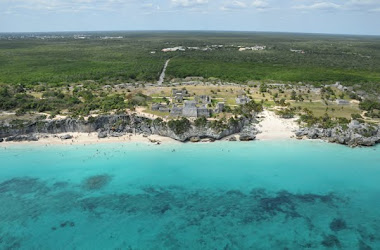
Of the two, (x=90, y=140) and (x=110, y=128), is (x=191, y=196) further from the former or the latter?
(x=110, y=128)

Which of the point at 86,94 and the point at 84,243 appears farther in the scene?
the point at 86,94

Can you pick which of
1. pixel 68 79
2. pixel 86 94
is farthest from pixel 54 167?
pixel 68 79

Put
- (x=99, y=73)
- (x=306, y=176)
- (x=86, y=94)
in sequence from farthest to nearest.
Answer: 1. (x=99, y=73)
2. (x=86, y=94)
3. (x=306, y=176)

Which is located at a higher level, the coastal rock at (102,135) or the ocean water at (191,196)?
the coastal rock at (102,135)

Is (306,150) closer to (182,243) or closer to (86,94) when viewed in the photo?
(182,243)

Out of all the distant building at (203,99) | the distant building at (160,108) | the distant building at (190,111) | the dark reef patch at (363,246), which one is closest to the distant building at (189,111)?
the distant building at (190,111)

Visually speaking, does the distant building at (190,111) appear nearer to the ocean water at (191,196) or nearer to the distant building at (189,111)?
the distant building at (189,111)

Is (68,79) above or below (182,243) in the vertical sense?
above
